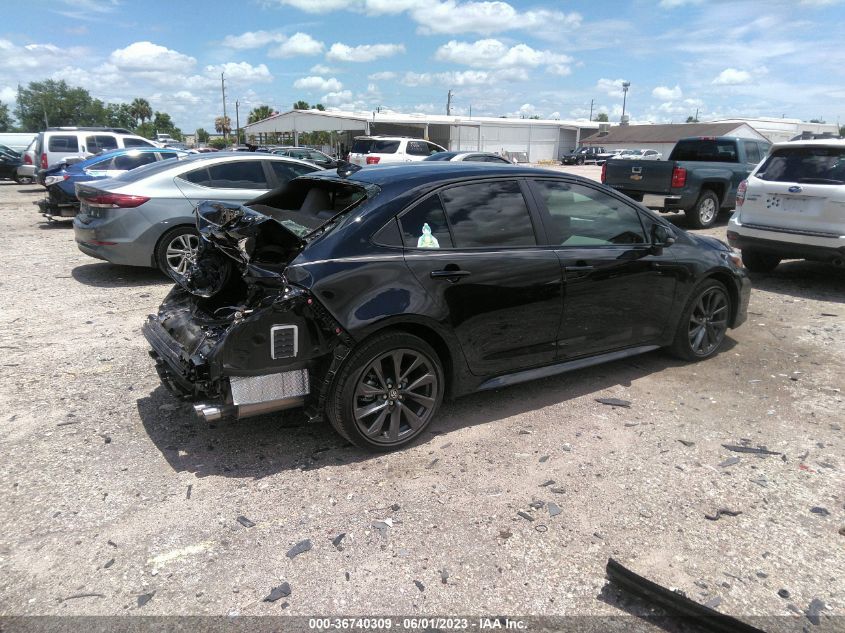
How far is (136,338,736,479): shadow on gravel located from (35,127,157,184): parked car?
17.8 metres

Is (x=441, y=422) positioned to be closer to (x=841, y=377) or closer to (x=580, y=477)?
(x=580, y=477)

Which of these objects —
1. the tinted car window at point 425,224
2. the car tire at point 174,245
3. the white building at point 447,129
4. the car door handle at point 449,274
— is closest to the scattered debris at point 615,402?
the car door handle at point 449,274

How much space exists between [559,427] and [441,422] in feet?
2.70

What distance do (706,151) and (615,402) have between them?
1173 cm

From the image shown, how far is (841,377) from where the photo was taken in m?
5.12

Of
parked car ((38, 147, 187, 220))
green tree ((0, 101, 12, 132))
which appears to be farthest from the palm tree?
parked car ((38, 147, 187, 220))

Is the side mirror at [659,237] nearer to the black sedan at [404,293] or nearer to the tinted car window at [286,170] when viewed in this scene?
the black sedan at [404,293]

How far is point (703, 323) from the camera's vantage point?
17.5 feet

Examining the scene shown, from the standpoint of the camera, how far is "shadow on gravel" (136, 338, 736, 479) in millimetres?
3691

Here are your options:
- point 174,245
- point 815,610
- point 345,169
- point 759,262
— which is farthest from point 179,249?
Result: point 759,262

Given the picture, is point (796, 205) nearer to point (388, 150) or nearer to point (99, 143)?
point (388, 150)

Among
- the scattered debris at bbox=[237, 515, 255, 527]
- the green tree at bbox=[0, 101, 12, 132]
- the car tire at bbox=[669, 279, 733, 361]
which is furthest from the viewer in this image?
the green tree at bbox=[0, 101, 12, 132]

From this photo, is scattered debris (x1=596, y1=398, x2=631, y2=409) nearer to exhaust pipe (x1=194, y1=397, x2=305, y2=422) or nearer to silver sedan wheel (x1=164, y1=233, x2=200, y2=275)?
exhaust pipe (x1=194, y1=397, x2=305, y2=422)

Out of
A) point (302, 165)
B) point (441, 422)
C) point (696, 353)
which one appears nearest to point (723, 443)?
point (696, 353)
